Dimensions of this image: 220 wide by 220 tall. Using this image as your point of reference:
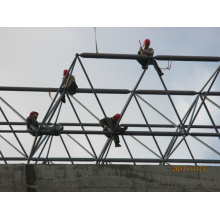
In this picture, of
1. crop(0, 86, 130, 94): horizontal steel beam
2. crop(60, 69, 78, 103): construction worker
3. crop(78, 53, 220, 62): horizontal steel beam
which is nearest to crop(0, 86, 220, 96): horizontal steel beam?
crop(0, 86, 130, 94): horizontal steel beam

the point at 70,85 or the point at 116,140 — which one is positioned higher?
the point at 70,85

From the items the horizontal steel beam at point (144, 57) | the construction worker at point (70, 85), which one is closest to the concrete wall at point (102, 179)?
the construction worker at point (70, 85)

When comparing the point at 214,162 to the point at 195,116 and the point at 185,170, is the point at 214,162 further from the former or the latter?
the point at 185,170

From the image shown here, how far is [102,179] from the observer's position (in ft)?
56.0

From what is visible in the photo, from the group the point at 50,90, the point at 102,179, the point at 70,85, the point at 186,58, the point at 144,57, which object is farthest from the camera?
the point at 50,90

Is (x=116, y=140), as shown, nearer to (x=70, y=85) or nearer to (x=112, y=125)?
(x=112, y=125)

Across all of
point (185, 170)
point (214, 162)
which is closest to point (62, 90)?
point (185, 170)

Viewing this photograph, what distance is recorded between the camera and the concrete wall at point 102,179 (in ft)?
55.1

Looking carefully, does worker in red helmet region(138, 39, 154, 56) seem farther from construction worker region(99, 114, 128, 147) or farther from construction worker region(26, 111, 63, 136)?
construction worker region(26, 111, 63, 136)

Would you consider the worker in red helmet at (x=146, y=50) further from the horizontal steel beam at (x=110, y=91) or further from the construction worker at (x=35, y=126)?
the construction worker at (x=35, y=126)

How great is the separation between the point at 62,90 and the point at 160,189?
18.7 feet

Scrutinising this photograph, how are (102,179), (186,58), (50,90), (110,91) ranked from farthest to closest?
(110,91), (50,90), (186,58), (102,179)

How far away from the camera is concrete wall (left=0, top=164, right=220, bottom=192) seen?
55.1 feet

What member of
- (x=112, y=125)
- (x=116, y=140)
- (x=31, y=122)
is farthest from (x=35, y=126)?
(x=116, y=140)
